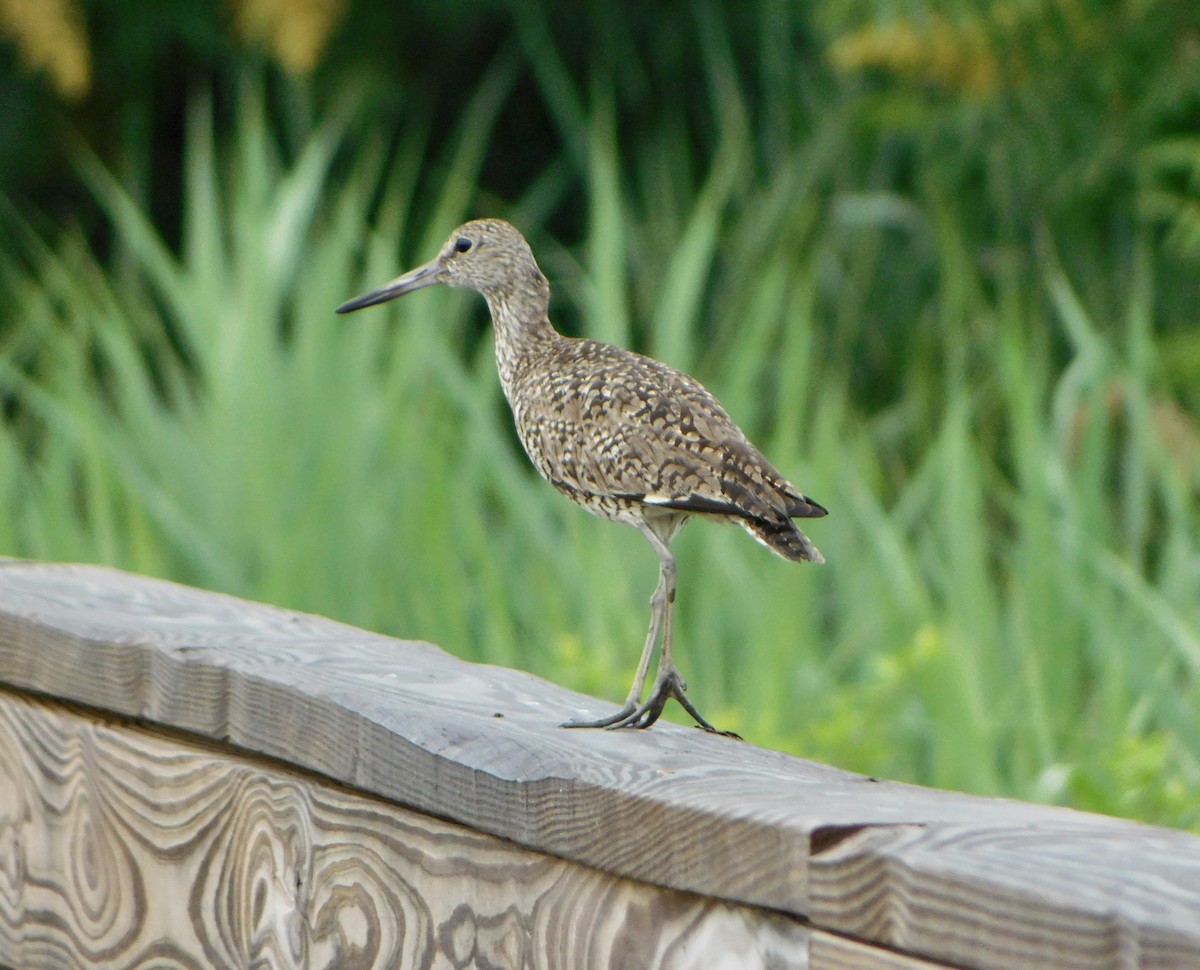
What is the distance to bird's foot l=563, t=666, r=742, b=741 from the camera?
1.89 metres

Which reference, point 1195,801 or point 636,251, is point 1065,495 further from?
point 636,251

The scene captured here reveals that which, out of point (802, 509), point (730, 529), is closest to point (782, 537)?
point (802, 509)

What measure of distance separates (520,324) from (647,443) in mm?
527

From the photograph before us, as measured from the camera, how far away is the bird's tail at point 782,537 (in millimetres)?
2156

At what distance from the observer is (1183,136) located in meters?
6.12

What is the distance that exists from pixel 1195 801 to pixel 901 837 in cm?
171

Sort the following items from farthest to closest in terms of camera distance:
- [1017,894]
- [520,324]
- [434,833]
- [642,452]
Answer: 1. [520,324]
2. [642,452]
3. [434,833]
4. [1017,894]

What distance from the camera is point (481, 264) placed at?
271 cm

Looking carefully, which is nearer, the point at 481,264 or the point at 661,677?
the point at 661,677

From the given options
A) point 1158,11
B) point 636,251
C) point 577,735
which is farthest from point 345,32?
point 577,735

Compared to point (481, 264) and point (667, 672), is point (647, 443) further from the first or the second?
point (481, 264)

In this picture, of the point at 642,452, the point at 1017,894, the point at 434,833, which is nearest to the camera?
the point at 1017,894

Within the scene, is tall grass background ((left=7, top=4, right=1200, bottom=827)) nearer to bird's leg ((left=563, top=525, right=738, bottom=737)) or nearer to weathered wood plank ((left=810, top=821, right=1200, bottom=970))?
bird's leg ((left=563, top=525, right=738, bottom=737))

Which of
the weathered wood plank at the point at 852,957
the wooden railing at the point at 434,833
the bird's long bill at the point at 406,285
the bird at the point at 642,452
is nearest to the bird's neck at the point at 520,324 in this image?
the bird at the point at 642,452
